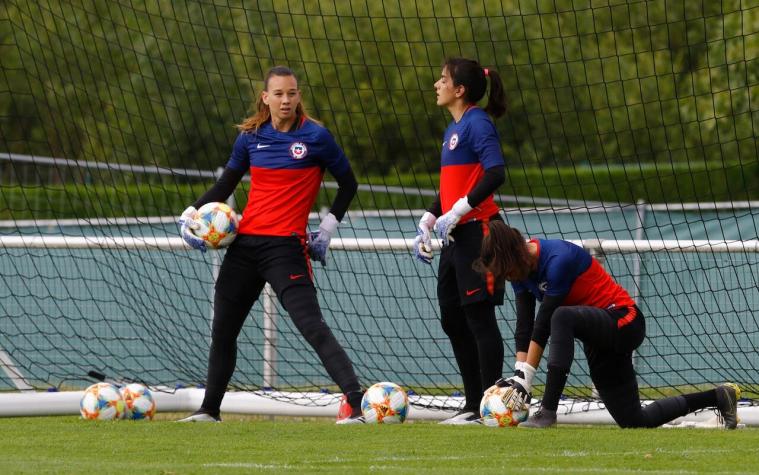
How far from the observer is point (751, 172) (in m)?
19.9

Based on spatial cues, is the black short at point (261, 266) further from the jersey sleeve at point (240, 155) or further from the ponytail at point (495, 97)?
the ponytail at point (495, 97)

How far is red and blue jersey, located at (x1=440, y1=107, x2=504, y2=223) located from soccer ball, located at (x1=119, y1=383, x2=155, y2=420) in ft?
6.62

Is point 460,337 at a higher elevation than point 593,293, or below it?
below

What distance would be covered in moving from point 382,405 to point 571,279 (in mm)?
1188

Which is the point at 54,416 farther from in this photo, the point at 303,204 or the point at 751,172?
the point at 751,172

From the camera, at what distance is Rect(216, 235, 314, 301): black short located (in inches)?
288

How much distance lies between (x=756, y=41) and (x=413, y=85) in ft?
25.2

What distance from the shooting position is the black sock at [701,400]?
6.95 m

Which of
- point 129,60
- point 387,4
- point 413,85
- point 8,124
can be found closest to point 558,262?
point 387,4

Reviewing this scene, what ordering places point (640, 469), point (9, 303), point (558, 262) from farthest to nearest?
1. point (9, 303)
2. point (558, 262)
3. point (640, 469)

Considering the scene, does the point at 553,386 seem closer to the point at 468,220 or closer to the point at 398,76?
the point at 468,220

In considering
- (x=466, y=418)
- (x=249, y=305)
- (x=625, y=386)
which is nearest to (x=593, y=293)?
(x=625, y=386)

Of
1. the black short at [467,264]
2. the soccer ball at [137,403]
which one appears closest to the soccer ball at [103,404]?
the soccer ball at [137,403]

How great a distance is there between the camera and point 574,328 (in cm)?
659
